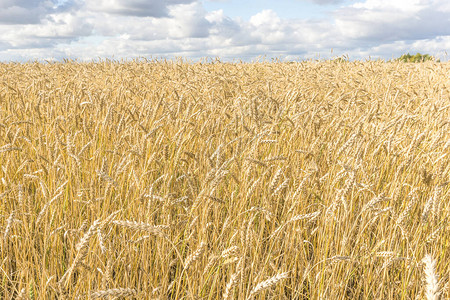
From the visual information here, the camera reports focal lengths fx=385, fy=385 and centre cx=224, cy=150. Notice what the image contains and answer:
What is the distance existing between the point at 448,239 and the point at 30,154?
279 centimetres

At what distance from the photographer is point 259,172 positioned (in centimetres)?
225

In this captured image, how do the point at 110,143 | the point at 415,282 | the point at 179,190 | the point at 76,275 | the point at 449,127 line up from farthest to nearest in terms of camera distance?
the point at 449,127 < the point at 110,143 < the point at 179,190 < the point at 76,275 < the point at 415,282

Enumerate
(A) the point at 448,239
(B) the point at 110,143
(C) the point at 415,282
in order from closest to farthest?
(C) the point at 415,282
(A) the point at 448,239
(B) the point at 110,143

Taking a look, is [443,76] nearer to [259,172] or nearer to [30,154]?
[259,172]

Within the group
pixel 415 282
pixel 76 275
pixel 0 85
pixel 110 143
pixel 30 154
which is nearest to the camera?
pixel 415 282

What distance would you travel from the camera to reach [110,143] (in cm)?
311

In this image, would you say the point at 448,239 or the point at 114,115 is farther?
the point at 114,115

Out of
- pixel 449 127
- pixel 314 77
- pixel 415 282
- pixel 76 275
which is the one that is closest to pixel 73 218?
pixel 76 275

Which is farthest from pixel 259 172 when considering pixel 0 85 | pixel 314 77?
pixel 0 85

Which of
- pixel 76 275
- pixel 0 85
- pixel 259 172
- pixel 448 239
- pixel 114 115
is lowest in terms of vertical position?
pixel 76 275

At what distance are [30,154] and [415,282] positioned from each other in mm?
2654

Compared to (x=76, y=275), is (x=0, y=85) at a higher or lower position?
higher

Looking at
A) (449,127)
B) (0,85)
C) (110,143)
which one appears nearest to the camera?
(110,143)

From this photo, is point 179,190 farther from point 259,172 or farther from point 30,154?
point 30,154
